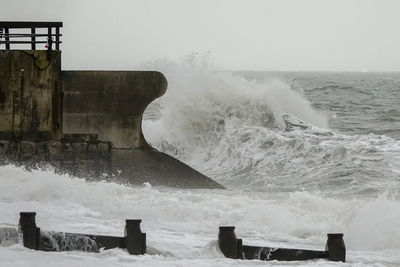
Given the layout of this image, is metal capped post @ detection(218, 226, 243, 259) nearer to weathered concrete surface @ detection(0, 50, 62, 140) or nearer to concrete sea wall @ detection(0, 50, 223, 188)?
concrete sea wall @ detection(0, 50, 223, 188)

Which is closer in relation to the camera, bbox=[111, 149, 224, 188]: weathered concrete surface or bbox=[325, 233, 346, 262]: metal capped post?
bbox=[325, 233, 346, 262]: metal capped post

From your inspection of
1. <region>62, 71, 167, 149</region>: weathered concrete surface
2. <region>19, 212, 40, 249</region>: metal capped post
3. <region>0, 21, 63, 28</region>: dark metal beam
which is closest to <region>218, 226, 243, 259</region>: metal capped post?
<region>19, 212, 40, 249</region>: metal capped post

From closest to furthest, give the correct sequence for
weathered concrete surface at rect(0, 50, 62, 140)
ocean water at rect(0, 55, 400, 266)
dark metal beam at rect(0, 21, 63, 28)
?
ocean water at rect(0, 55, 400, 266) → weathered concrete surface at rect(0, 50, 62, 140) → dark metal beam at rect(0, 21, 63, 28)

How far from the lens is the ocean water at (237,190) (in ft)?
29.2

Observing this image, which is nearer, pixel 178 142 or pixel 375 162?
pixel 375 162

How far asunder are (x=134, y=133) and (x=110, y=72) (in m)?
1.11

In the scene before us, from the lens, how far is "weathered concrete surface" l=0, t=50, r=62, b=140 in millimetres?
14094

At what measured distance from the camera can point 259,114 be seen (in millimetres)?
20906

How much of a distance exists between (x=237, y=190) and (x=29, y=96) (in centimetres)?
384

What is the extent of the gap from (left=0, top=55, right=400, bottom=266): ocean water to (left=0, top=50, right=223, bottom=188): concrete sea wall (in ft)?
1.80

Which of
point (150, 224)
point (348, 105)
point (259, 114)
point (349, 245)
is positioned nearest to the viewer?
point (349, 245)

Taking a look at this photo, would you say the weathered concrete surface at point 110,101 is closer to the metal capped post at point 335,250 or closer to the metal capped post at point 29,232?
the metal capped post at point 29,232

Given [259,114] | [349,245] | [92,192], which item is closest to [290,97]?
[259,114]

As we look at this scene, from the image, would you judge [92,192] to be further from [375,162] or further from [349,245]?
[375,162]
